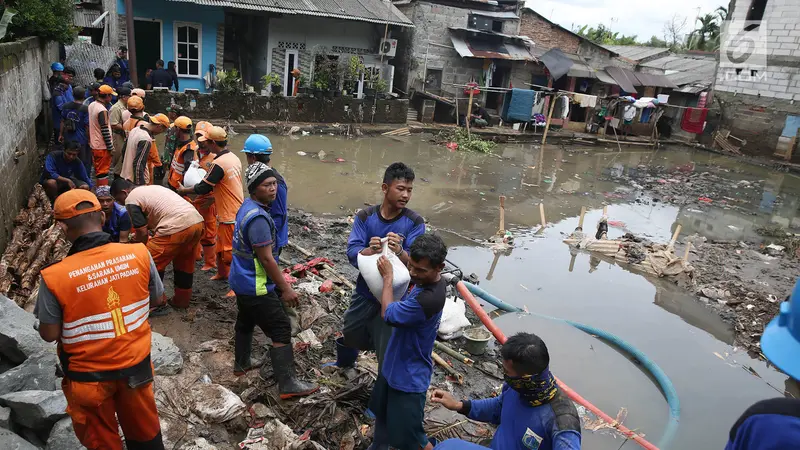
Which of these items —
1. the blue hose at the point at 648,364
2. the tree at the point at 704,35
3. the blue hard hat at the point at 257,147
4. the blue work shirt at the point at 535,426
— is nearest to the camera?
the blue work shirt at the point at 535,426

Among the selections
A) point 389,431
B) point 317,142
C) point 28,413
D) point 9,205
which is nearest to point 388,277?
point 389,431

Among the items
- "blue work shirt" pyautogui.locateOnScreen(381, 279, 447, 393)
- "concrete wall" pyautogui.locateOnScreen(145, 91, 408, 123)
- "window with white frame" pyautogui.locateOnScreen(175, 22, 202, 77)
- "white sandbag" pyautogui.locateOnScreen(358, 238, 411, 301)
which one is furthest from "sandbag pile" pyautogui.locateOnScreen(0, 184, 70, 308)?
"window with white frame" pyautogui.locateOnScreen(175, 22, 202, 77)

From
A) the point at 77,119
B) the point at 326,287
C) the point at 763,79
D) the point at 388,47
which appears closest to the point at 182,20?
the point at 388,47

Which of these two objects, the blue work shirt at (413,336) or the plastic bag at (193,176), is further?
the plastic bag at (193,176)

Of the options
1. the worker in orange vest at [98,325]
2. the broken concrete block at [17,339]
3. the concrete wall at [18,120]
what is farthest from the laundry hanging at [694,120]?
the broken concrete block at [17,339]

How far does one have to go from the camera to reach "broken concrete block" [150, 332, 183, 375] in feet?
12.4

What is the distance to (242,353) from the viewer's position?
3.93m

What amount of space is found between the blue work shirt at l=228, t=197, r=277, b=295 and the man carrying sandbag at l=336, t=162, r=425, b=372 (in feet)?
1.95

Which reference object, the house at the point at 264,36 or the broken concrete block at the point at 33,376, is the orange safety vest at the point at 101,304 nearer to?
the broken concrete block at the point at 33,376

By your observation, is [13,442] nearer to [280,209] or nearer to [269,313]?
[269,313]

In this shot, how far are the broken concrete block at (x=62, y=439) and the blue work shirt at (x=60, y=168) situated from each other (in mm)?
4246

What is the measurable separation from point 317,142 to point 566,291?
990 cm

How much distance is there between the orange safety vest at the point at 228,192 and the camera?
5078 millimetres

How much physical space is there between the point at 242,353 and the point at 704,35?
4816cm
